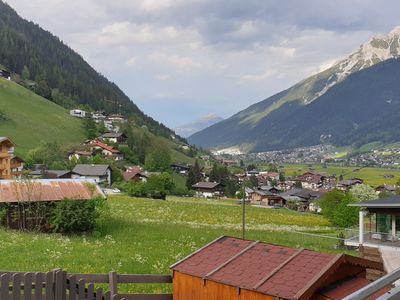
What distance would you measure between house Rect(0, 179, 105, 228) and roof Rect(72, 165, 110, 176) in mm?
90927

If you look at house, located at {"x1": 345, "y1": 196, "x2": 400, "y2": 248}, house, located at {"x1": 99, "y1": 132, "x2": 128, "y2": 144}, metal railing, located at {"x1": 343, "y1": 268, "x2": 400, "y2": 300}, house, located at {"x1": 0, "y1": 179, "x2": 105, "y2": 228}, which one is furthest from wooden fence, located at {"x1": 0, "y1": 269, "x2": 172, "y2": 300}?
house, located at {"x1": 99, "y1": 132, "x2": 128, "y2": 144}

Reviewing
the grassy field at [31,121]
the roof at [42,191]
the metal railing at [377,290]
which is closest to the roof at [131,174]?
the grassy field at [31,121]

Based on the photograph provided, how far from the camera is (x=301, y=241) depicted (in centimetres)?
3694

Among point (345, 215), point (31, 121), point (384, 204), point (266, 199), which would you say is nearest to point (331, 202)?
point (345, 215)

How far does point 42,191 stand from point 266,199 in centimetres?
11759

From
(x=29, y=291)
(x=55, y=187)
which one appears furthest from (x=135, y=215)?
(x=29, y=291)

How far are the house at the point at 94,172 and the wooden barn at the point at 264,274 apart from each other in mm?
112018

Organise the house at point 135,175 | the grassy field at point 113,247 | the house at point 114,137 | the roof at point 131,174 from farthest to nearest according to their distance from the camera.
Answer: the house at point 114,137 < the roof at point 131,174 < the house at point 135,175 < the grassy field at point 113,247

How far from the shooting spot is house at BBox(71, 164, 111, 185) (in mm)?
122188

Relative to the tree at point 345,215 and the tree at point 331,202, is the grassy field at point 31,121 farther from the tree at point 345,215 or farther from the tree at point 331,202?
the tree at point 345,215

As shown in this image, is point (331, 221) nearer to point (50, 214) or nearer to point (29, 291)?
point (50, 214)

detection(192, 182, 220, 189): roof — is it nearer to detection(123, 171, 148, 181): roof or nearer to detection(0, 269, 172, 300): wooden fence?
detection(123, 171, 148, 181): roof

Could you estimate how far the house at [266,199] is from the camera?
475 feet

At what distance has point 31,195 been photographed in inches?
1213
